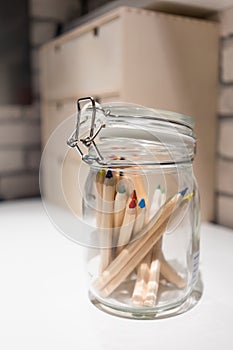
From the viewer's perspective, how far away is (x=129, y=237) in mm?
495

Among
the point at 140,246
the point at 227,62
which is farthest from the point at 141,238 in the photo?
the point at 227,62

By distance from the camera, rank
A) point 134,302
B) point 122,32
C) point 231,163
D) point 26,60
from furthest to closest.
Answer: point 26,60, point 231,163, point 122,32, point 134,302

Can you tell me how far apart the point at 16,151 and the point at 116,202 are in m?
0.89

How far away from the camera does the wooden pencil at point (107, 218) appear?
0.49 metres

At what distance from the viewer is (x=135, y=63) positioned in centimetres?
82

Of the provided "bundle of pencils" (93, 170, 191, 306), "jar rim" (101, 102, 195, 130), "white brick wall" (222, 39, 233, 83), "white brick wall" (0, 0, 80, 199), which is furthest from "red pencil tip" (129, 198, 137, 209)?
"white brick wall" (0, 0, 80, 199)

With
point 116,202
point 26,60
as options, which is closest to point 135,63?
point 116,202

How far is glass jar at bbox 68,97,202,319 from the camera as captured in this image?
49 cm

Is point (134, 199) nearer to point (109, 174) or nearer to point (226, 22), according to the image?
point (109, 174)

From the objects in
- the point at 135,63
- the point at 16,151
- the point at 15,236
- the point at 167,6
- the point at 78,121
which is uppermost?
the point at 167,6

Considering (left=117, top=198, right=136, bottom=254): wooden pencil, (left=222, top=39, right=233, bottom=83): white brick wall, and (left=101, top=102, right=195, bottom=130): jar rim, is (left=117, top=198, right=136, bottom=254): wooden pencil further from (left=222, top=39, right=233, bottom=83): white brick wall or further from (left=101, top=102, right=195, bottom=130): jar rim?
(left=222, top=39, right=233, bottom=83): white brick wall

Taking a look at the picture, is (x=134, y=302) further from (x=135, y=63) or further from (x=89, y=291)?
(x=135, y=63)

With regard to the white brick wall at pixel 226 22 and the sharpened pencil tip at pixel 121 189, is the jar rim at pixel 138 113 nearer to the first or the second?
the sharpened pencil tip at pixel 121 189

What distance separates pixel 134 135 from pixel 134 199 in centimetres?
8
